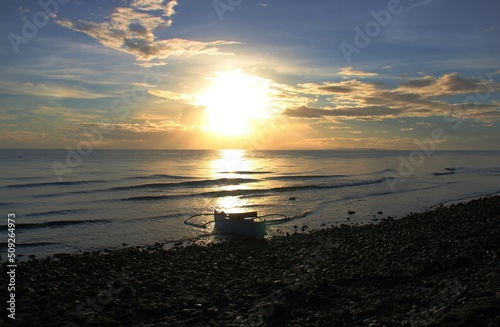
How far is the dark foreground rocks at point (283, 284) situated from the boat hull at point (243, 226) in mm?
2229

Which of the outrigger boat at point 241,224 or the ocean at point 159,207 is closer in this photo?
the outrigger boat at point 241,224

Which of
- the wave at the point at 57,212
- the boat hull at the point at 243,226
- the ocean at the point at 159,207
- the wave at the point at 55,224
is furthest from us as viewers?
the wave at the point at 57,212

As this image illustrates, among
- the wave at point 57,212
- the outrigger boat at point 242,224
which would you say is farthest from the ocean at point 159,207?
the outrigger boat at point 242,224

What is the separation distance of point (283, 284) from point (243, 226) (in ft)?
32.0

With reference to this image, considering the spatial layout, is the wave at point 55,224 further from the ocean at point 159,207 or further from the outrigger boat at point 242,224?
the outrigger boat at point 242,224

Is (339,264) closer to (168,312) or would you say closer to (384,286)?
(384,286)

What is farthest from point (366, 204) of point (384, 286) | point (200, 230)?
point (384, 286)

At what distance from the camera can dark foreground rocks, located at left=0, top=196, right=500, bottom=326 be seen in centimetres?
1007

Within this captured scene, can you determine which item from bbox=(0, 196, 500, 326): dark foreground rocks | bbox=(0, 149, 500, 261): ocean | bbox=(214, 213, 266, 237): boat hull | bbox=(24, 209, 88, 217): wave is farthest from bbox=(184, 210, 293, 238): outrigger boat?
bbox=(24, 209, 88, 217): wave

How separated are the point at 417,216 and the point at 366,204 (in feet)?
31.7

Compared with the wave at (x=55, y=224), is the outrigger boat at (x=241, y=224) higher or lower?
higher

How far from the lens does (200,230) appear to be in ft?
82.1

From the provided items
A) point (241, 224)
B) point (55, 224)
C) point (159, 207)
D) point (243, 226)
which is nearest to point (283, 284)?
point (243, 226)

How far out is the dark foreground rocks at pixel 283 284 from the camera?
33.0 ft
